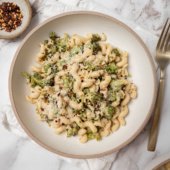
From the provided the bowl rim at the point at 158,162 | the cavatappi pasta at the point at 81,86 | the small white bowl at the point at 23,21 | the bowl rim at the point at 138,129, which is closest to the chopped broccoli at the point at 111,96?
the cavatappi pasta at the point at 81,86

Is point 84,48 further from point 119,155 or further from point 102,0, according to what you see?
point 119,155

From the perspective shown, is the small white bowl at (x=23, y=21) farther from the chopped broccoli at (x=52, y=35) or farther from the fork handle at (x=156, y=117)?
the fork handle at (x=156, y=117)

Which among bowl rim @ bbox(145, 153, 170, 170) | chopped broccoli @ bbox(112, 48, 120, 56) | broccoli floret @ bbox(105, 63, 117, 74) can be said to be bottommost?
bowl rim @ bbox(145, 153, 170, 170)

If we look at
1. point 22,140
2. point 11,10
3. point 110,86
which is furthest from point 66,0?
point 22,140

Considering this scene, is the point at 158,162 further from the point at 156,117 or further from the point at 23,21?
the point at 23,21

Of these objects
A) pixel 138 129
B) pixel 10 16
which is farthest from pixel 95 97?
pixel 10 16

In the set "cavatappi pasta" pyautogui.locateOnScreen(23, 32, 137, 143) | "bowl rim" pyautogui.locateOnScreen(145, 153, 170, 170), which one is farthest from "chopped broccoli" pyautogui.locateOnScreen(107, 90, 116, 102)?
"bowl rim" pyautogui.locateOnScreen(145, 153, 170, 170)

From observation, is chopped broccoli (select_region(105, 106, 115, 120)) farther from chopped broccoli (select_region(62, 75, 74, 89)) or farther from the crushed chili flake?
the crushed chili flake
